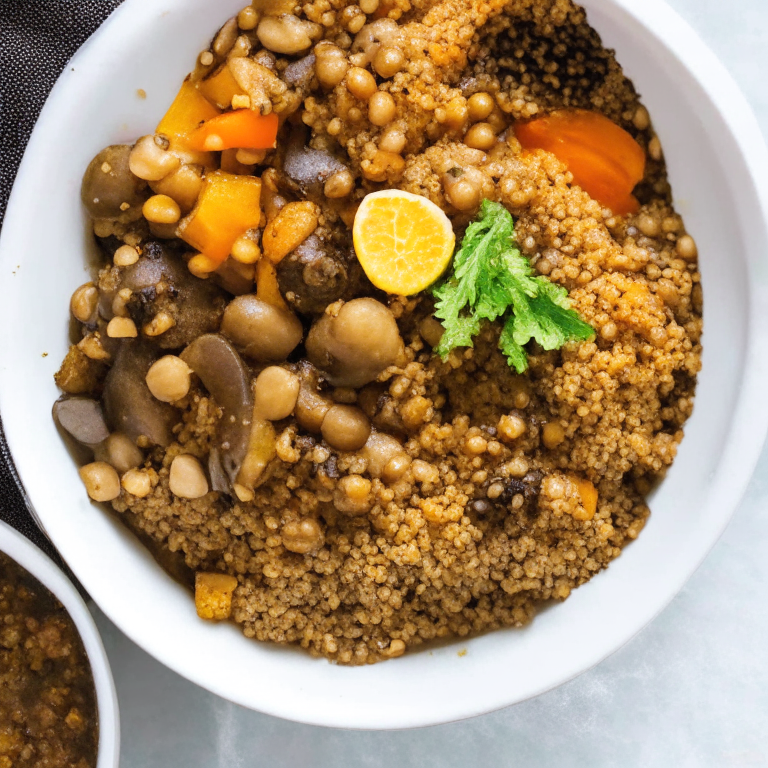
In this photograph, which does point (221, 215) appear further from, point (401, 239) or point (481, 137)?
point (481, 137)

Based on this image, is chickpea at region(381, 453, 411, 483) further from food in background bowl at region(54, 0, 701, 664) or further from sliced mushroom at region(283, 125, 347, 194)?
sliced mushroom at region(283, 125, 347, 194)

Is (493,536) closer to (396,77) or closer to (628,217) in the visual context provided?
(628,217)

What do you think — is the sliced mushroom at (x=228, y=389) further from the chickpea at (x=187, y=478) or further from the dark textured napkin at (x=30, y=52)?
the dark textured napkin at (x=30, y=52)

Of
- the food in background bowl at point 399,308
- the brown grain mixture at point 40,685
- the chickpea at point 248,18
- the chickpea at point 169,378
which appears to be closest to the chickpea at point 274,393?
the food in background bowl at point 399,308

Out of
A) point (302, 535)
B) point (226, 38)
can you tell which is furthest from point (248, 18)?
point (302, 535)

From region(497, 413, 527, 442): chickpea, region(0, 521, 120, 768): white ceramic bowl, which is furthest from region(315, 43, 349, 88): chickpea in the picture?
region(0, 521, 120, 768): white ceramic bowl

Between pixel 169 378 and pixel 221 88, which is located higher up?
pixel 221 88
